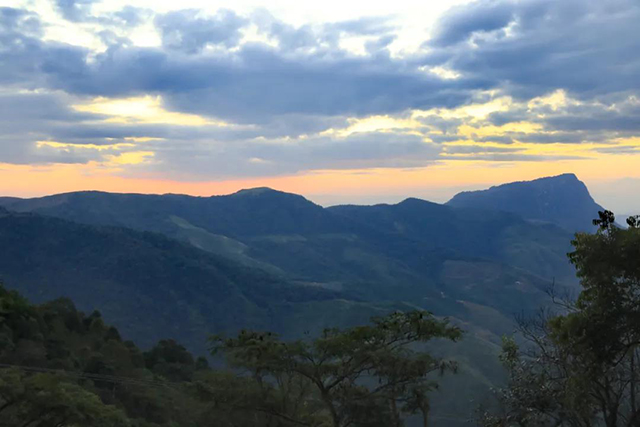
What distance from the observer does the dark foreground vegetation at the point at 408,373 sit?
1905 cm

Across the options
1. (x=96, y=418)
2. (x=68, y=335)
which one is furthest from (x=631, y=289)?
(x=68, y=335)

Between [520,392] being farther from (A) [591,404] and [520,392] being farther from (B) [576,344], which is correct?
(B) [576,344]

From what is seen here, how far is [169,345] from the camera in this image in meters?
89.4

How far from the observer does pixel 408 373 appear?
2802cm

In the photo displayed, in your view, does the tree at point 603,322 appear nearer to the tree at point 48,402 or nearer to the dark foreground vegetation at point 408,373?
the dark foreground vegetation at point 408,373

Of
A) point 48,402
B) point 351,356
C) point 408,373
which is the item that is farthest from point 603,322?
point 48,402

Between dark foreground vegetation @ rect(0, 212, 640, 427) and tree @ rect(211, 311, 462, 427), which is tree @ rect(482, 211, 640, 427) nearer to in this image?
dark foreground vegetation @ rect(0, 212, 640, 427)

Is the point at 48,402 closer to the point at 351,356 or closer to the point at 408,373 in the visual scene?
the point at 351,356

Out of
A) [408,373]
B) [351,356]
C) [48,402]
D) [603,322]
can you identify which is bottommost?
[408,373]

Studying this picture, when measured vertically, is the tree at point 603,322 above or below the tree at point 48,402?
above

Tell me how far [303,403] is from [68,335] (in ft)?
181

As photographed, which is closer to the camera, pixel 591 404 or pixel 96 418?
pixel 591 404

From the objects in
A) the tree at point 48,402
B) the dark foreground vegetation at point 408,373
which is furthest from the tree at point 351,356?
the tree at point 48,402

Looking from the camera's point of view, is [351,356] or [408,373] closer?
[408,373]
